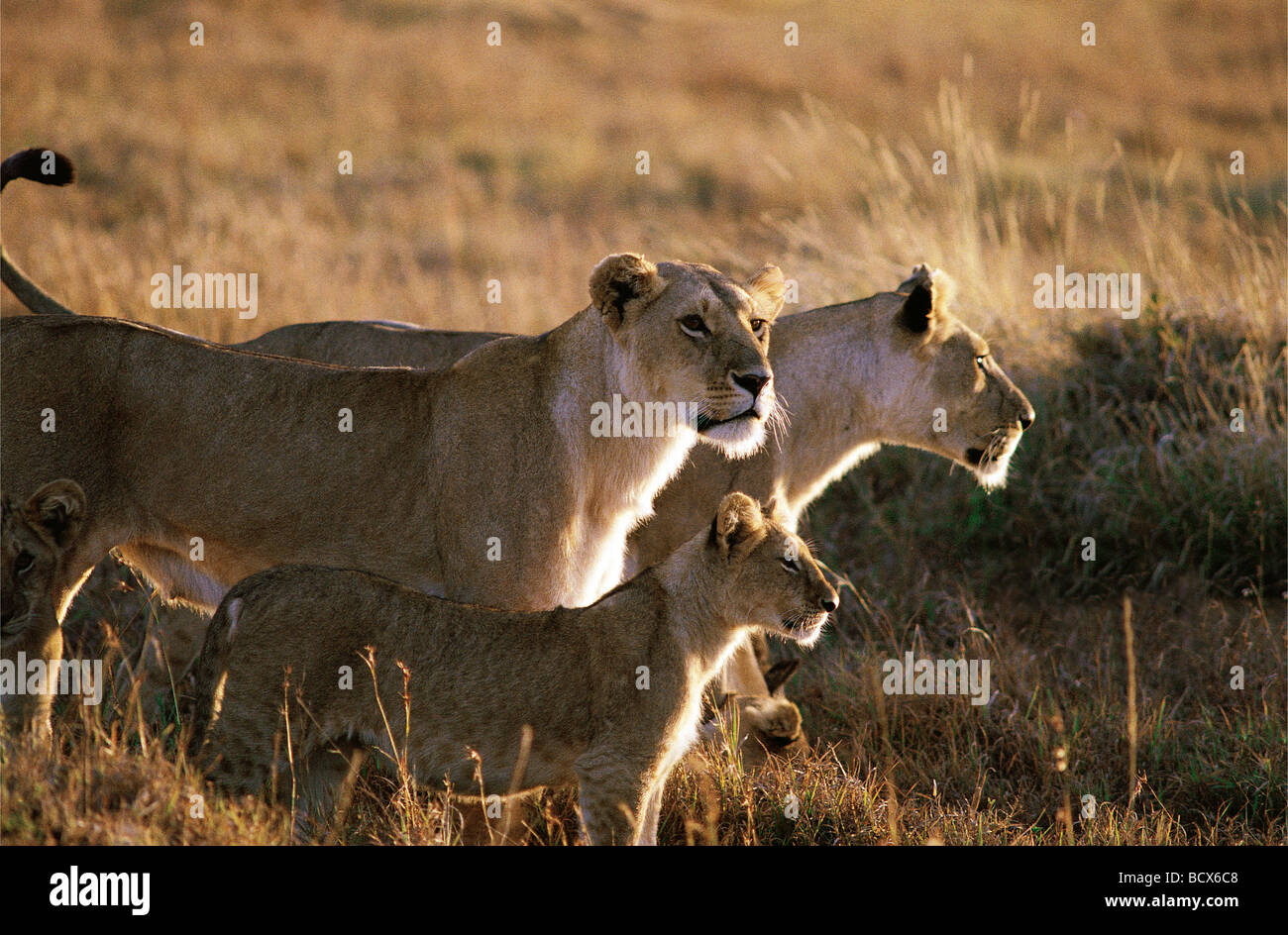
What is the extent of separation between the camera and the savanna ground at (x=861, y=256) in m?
6.07

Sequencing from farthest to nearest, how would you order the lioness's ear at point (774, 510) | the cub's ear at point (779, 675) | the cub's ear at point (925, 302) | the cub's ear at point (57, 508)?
the cub's ear at point (925, 302), the cub's ear at point (779, 675), the lioness's ear at point (774, 510), the cub's ear at point (57, 508)

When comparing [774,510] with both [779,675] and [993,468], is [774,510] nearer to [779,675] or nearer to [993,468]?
[779,675]

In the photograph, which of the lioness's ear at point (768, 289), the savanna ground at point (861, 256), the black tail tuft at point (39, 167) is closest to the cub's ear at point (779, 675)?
the savanna ground at point (861, 256)

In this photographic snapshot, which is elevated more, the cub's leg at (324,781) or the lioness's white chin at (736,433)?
the lioness's white chin at (736,433)

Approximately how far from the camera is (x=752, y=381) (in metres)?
5.05

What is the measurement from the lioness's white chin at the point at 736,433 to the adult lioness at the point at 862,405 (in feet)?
4.63

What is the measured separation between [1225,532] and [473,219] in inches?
434

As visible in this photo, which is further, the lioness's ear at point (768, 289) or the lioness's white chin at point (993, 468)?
the lioness's white chin at point (993, 468)

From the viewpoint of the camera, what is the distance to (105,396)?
5.09 meters

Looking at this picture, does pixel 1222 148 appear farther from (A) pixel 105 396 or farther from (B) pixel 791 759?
(A) pixel 105 396

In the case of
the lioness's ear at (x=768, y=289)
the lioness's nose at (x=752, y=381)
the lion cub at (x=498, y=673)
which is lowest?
the lion cub at (x=498, y=673)

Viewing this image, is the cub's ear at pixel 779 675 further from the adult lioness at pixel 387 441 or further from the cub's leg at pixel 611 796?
the cub's leg at pixel 611 796

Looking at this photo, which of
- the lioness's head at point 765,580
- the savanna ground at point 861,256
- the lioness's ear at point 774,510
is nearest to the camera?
the lioness's head at point 765,580
